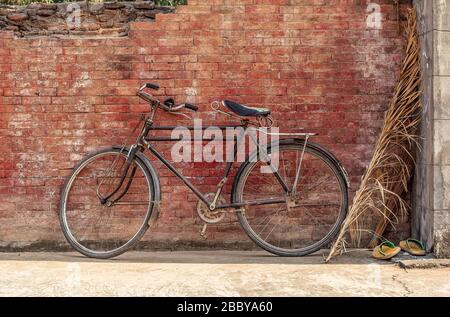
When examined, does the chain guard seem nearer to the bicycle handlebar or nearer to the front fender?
the front fender

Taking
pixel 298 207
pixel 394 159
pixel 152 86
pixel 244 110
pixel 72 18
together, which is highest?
pixel 72 18

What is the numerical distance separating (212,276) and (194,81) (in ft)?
5.75

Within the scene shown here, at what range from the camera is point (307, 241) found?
461cm

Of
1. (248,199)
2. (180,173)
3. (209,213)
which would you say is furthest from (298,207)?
(180,173)

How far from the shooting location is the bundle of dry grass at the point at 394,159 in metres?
4.37

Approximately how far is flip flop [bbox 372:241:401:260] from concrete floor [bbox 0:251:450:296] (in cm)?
8

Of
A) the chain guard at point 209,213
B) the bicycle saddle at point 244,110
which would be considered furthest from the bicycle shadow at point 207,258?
the bicycle saddle at point 244,110

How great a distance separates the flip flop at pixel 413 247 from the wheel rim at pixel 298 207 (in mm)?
596

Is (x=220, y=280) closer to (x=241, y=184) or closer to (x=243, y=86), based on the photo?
(x=241, y=184)

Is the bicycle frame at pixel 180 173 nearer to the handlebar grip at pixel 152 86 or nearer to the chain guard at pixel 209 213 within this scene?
the chain guard at pixel 209 213

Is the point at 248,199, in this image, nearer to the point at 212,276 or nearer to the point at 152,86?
the point at 212,276

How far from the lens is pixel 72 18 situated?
4.72 m

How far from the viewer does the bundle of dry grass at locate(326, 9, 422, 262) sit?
172 inches
